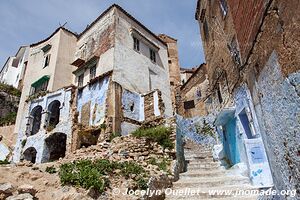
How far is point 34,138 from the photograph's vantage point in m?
19.1

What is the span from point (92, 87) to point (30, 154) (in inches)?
305

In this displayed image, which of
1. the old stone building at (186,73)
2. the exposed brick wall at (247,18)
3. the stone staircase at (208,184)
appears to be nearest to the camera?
the exposed brick wall at (247,18)

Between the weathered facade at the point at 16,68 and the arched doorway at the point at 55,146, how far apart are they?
704 inches

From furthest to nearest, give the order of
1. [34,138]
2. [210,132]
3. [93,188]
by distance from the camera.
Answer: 1. [34,138]
2. [210,132]
3. [93,188]

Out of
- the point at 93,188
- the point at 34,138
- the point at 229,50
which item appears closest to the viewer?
the point at 93,188

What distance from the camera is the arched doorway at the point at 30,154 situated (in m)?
19.1

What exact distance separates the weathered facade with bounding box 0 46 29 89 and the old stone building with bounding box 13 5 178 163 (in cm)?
938

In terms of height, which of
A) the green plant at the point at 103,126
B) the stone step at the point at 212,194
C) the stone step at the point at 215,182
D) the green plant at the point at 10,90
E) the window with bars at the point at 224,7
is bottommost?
the stone step at the point at 212,194

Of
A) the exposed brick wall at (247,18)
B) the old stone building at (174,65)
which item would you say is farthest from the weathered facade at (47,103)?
the exposed brick wall at (247,18)

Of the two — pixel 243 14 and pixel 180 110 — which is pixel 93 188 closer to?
pixel 243 14

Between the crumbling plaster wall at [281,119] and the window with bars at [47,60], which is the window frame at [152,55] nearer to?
the window with bars at [47,60]

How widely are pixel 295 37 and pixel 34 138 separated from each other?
65.0 feet

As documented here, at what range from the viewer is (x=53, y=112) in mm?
21016

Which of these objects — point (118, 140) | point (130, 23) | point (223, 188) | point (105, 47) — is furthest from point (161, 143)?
point (130, 23)
